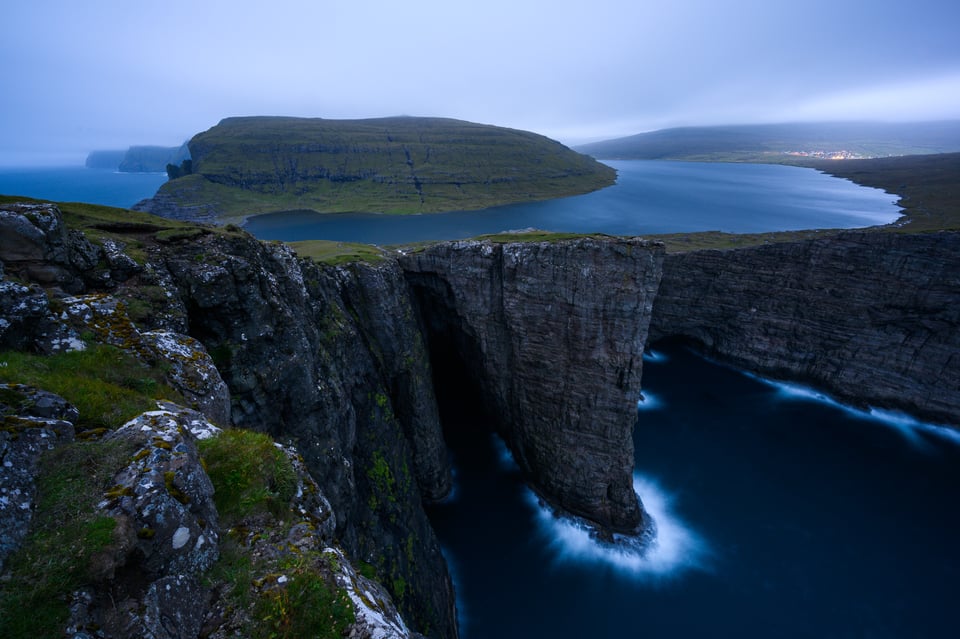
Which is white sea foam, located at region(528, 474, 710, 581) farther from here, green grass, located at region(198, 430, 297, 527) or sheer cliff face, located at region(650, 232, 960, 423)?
sheer cliff face, located at region(650, 232, 960, 423)

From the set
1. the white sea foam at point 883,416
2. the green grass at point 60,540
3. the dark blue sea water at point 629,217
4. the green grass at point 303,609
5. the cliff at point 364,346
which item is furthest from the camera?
the dark blue sea water at point 629,217

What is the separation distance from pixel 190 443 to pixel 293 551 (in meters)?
2.78

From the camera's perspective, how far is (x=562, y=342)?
30.2m

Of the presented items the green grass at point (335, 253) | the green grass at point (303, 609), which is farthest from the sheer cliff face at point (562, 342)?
the green grass at point (303, 609)

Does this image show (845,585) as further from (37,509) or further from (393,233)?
(393,233)

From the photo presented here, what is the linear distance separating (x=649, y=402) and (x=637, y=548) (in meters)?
22.1

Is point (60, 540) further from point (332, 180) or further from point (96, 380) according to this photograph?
point (332, 180)

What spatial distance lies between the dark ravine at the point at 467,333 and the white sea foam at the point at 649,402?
14.0 meters

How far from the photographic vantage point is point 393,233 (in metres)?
113

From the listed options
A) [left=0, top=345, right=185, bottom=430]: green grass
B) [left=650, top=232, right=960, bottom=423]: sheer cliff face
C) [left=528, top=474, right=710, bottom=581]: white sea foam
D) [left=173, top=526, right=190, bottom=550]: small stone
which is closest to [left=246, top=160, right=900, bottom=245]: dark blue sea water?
[left=650, top=232, right=960, bottom=423]: sheer cliff face

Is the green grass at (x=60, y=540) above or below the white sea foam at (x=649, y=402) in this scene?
above

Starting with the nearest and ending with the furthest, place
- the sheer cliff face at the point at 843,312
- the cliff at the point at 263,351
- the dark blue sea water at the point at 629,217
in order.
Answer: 1. the cliff at the point at 263,351
2. the sheer cliff face at the point at 843,312
3. the dark blue sea water at the point at 629,217

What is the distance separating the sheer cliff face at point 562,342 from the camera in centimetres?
2750

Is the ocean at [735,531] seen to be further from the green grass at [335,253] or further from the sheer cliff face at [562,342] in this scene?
the green grass at [335,253]
